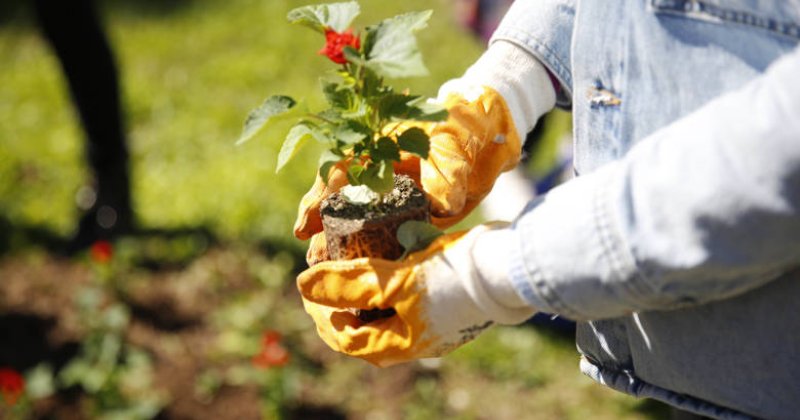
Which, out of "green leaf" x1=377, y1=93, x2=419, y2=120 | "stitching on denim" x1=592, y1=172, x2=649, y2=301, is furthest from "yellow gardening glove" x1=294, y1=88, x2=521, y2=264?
"stitching on denim" x1=592, y1=172, x2=649, y2=301

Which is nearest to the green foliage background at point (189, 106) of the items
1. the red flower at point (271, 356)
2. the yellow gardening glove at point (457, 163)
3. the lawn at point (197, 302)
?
the lawn at point (197, 302)

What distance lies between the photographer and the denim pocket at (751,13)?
45.3 inches

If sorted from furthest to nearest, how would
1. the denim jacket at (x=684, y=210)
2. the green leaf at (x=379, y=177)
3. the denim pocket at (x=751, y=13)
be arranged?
1. the green leaf at (x=379, y=177)
2. the denim pocket at (x=751, y=13)
3. the denim jacket at (x=684, y=210)

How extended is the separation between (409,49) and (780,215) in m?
0.56

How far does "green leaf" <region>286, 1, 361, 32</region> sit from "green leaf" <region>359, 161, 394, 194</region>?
0.23m

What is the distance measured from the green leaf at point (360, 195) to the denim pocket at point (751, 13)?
576mm

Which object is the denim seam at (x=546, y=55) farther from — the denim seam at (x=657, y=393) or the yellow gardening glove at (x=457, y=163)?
the denim seam at (x=657, y=393)

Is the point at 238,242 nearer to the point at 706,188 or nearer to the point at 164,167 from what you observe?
the point at 164,167

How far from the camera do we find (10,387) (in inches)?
99.3

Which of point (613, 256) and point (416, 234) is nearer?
point (613, 256)

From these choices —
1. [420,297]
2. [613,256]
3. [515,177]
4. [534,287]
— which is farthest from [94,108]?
[613,256]

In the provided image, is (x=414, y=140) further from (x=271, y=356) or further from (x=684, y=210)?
(x=271, y=356)

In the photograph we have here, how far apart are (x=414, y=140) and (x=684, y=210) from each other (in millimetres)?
467

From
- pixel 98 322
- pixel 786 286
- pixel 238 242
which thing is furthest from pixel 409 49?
pixel 238 242
